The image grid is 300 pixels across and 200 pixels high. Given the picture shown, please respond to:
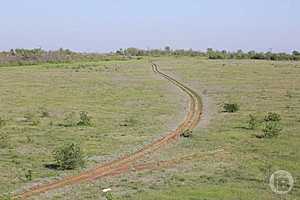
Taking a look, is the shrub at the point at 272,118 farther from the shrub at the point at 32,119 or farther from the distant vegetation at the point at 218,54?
the distant vegetation at the point at 218,54

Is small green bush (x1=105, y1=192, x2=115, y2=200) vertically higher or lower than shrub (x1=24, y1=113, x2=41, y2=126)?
higher

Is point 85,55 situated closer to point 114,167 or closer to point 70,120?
point 70,120

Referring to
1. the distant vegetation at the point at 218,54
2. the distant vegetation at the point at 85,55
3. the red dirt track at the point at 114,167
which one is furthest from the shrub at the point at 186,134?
the distant vegetation at the point at 218,54

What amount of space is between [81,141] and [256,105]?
15.9 metres

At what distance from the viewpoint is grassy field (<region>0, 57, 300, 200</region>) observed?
15.3 m

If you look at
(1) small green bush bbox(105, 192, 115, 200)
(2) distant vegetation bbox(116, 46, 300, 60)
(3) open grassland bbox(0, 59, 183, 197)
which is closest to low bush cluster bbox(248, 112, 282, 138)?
(3) open grassland bbox(0, 59, 183, 197)

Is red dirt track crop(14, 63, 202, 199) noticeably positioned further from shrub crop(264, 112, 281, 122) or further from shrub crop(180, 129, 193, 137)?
shrub crop(264, 112, 281, 122)

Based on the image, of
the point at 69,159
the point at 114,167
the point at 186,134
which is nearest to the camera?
the point at 69,159

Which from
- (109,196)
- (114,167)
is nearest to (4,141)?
(114,167)
